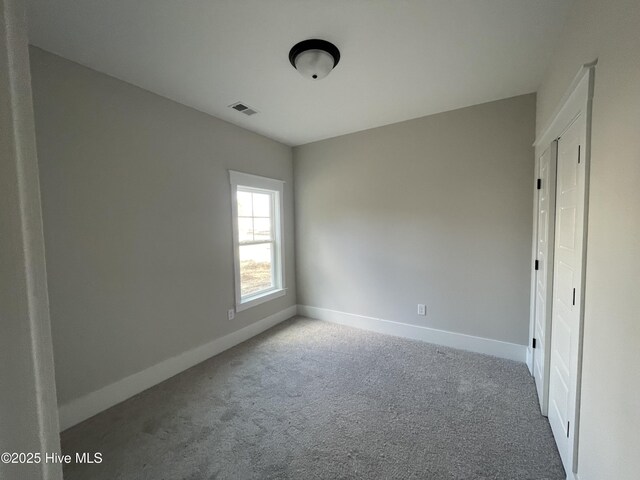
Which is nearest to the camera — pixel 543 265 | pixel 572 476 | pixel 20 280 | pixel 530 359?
pixel 20 280

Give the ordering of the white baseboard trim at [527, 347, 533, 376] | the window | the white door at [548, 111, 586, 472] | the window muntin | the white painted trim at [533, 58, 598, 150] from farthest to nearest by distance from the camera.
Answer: the window muntin, the window, the white baseboard trim at [527, 347, 533, 376], the white door at [548, 111, 586, 472], the white painted trim at [533, 58, 598, 150]

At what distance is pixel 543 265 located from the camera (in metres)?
2.10

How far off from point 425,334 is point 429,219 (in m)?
1.34

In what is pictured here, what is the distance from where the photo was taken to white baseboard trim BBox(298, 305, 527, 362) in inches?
108

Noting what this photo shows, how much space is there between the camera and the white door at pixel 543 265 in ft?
6.33

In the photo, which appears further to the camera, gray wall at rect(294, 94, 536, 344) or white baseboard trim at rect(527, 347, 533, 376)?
gray wall at rect(294, 94, 536, 344)

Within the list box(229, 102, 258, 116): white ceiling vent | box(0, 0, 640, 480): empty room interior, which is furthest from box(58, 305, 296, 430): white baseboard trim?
box(229, 102, 258, 116): white ceiling vent

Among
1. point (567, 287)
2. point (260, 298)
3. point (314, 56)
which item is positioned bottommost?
point (260, 298)

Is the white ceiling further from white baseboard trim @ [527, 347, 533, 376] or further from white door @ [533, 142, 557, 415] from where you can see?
white baseboard trim @ [527, 347, 533, 376]

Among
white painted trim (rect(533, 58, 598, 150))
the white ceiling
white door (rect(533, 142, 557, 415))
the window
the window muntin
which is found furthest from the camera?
the window muntin

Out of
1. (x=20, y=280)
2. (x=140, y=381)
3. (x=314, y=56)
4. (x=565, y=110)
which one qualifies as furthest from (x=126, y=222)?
(x=565, y=110)

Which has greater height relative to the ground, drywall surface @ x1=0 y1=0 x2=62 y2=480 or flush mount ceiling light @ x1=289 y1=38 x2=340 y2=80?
flush mount ceiling light @ x1=289 y1=38 x2=340 y2=80

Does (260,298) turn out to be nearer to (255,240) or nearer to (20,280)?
(255,240)

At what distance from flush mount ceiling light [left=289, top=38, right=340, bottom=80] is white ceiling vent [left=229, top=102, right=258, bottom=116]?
35.8 inches
